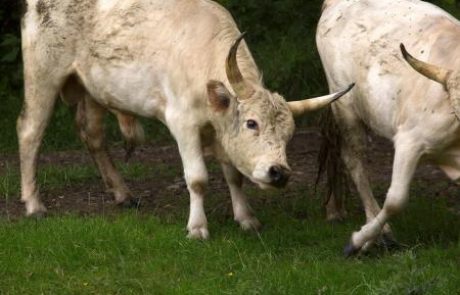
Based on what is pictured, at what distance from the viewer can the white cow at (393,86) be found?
8.04 meters

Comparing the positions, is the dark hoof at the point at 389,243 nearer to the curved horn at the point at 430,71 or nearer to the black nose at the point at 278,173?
Answer: the black nose at the point at 278,173

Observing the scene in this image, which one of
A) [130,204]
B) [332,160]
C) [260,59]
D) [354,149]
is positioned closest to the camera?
[354,149]

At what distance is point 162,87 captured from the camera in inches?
364

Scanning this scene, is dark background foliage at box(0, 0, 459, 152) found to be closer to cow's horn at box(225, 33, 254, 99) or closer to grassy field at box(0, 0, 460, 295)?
grassy field at box(0, 0, 460, 295)

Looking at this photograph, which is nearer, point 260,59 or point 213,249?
point 213,249

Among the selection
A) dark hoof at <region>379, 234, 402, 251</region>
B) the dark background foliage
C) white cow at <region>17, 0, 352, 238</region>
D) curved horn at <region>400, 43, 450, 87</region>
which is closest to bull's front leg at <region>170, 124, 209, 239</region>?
white cow at <region>17, 0, 352, 238</region>

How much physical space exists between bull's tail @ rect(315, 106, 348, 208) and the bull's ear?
1240 mm

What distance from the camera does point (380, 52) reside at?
8.72 metres

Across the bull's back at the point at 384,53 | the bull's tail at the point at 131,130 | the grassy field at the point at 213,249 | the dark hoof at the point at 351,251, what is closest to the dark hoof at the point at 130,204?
the grassy field at the point at 213,249

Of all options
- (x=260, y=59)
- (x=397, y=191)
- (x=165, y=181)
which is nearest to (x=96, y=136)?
(x=165, y=181)

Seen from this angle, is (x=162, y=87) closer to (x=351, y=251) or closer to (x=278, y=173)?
(x=278, y=173)

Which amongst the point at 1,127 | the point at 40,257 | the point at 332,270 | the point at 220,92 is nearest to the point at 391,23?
the point at 220,92

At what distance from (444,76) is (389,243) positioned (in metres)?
1.44

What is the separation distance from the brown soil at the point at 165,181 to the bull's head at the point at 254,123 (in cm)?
149
